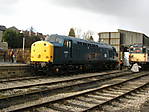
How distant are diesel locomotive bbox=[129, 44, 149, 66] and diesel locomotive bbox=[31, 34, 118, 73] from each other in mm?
6035

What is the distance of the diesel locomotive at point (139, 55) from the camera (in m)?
24.9

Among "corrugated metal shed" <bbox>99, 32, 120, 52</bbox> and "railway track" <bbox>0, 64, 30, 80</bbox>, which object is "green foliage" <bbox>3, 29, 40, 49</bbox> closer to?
"corrugated metal shed" <bbox>99, 32, 120, 52</bbox>

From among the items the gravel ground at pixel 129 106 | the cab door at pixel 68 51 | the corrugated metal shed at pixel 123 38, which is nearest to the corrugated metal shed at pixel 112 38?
the corrugated metal shed at pixel 123 38

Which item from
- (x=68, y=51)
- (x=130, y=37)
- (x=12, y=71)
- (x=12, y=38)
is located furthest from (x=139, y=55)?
(x=12, y=38)

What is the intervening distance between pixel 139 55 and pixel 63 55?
42.6ft

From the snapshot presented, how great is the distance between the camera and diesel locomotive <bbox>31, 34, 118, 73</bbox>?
15.2 metres

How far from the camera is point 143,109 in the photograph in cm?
692

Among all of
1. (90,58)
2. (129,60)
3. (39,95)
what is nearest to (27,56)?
(90,58)

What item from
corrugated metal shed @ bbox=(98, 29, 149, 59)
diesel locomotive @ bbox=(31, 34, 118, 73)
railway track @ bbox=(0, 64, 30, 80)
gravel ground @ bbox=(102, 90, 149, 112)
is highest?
corrugated metal shed @ bbox=(98, 29, 149, 59)

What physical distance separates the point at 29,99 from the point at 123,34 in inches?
1490

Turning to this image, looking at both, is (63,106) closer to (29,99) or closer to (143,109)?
(29,99)

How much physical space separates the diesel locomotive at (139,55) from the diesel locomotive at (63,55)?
6035 mm

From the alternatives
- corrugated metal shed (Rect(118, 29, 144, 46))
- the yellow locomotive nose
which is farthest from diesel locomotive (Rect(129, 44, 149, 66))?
corrugated metal shed (Rect(118, 29, 144, 46))

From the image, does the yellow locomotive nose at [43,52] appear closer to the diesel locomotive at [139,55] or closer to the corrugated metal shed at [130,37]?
the diesel locomotive at [139,55]
